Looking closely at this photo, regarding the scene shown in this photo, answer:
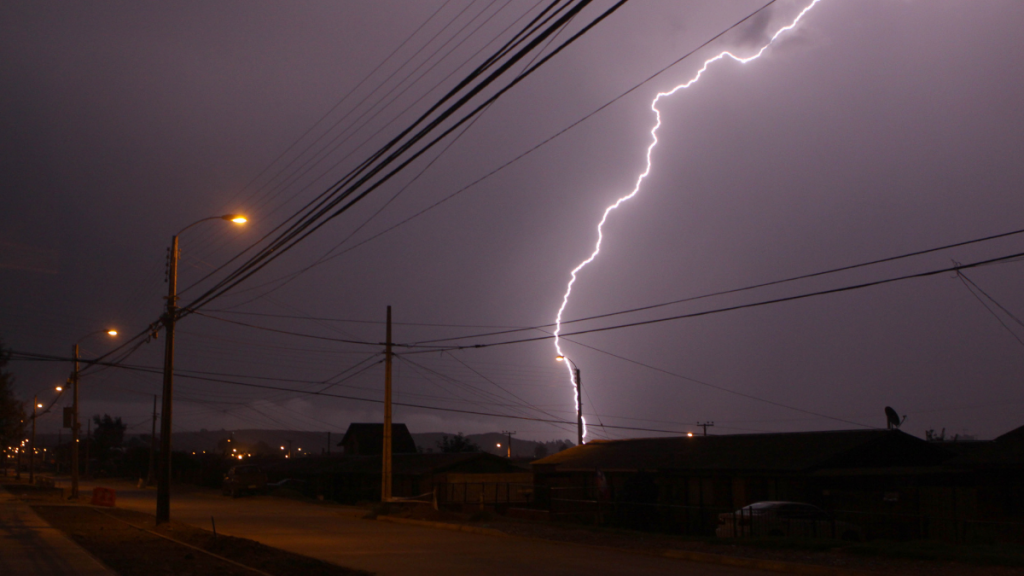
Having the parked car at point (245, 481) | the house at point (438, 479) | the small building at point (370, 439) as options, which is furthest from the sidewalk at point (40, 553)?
the small building at point (370, 439)

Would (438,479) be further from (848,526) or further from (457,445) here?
(457,445)

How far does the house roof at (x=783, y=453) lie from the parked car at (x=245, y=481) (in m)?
20.1

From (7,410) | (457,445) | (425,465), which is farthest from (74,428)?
(457,445)

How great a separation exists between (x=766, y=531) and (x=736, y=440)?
1278cm

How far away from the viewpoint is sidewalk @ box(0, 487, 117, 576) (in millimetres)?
12867

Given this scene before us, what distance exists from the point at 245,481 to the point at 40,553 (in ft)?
104

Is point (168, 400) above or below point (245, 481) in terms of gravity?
above

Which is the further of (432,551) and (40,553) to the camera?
(432,551)

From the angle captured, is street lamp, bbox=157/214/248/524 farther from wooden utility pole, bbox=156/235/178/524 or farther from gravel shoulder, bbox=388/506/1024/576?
gravel shoulder, bbox=388/506/1024/576

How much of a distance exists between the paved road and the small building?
4823 centimetres

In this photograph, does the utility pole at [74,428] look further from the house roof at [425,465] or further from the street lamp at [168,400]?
the street lamp at [168,400]

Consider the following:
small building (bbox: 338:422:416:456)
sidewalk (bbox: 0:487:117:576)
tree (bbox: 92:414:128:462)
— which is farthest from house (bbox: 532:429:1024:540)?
tree (bbox: 92:414:128:462)

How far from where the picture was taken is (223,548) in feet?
57.2

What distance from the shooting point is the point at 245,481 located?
45906 millimetres
